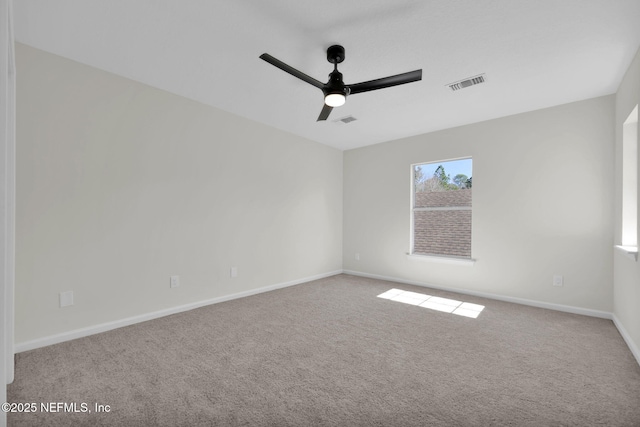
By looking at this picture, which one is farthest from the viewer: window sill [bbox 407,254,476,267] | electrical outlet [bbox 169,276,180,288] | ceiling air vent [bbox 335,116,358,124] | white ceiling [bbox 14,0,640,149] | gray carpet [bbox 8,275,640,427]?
window sill [bbox 407,254,476,267]

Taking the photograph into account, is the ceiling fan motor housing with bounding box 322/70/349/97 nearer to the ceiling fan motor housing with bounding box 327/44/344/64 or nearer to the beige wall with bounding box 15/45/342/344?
the ceiling fan motor housing with bounding box 327/44/344/64

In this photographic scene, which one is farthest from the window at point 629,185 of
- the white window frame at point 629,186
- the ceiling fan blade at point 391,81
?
the ceiling fan blade at point 391,81

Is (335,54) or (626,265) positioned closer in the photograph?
(335,54)

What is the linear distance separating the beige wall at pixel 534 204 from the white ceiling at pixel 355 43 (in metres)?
0.42

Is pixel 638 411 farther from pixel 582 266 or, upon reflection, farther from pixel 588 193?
pixel 588 193

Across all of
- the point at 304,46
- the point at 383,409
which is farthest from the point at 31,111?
the point at 383,409

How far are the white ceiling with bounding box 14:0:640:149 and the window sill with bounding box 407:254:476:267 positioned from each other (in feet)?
7.08

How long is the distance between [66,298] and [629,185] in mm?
5339

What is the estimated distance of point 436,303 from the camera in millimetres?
3777

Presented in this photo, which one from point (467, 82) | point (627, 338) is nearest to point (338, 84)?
point (467, 82)

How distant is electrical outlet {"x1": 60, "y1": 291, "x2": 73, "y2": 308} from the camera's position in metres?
2.57

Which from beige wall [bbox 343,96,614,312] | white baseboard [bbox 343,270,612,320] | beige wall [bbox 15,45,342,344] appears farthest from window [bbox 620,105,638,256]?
beige wall [bbox 15,45,342,344]

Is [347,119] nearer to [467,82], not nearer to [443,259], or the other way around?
[467,82]

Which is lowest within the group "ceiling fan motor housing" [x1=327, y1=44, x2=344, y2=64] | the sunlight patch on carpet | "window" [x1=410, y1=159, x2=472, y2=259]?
the sunlight patch on carpet
